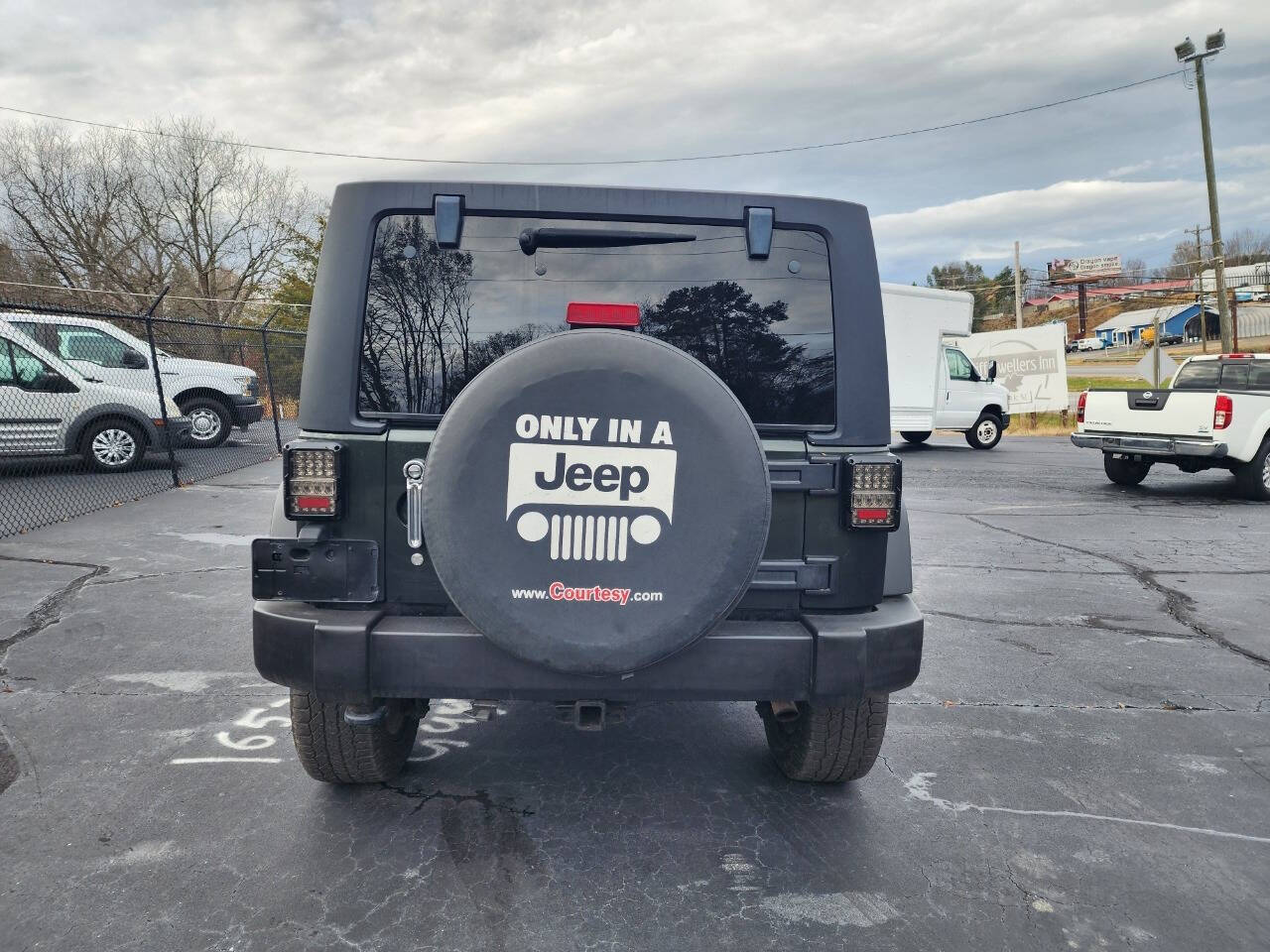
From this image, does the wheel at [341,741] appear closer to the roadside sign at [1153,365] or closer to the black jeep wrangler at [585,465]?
the black jeep wrangler at [585,465]

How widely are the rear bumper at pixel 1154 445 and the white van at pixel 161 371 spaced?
42.5 feet

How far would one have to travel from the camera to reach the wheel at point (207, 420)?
14586mm

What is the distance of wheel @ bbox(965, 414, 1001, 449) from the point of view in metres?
19.1

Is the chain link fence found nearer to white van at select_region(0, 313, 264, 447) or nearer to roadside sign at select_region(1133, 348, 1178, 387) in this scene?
white van at select_region(0, 313, 264, 447)

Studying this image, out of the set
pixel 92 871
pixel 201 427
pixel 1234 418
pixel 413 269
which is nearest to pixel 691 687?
pixel 413 269

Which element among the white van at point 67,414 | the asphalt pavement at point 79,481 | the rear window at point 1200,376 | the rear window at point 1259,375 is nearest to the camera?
the asphalt pavement at point 79,481

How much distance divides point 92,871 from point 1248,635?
20.4 ft

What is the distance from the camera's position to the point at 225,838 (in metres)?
2.93

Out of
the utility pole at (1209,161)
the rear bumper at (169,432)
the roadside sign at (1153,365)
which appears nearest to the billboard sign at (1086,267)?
the utility pole at (1209,161)

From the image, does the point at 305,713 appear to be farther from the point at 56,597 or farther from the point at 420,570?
the point at 56,597

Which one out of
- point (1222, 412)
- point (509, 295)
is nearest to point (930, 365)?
point (1222, 412)

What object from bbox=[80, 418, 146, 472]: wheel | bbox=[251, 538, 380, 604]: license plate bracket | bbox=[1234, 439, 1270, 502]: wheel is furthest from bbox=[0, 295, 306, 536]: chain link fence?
bbox=[1234, 439, 1270, 502]: wheel

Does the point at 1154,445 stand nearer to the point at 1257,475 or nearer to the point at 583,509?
the point at 1257,475

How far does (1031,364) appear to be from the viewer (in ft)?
83.6
